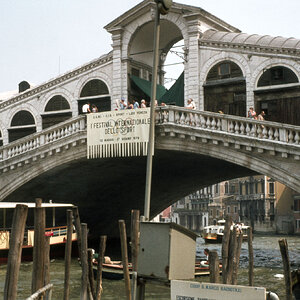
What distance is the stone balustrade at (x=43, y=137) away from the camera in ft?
65.0

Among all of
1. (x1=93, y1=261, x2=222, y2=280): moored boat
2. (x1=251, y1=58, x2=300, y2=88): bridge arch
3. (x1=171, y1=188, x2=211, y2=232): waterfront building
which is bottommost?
(x1=93, y1=261, x2=222, y2=280): moored boat

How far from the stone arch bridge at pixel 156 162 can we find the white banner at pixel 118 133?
1.36ft

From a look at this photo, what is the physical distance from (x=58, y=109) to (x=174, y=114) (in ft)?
24.4

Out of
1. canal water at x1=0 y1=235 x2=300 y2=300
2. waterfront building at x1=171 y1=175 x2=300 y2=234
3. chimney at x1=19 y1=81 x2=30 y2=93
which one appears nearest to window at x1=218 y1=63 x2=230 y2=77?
canal water at x1=0 y1=235 x2=300 y2=300

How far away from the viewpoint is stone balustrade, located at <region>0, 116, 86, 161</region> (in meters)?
19.8

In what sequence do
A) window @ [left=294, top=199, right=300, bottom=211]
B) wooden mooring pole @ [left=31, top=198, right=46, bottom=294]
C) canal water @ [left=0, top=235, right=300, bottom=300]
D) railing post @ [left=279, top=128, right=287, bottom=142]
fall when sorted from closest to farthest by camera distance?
Result: wooden mooring pole @ [left=31, top=198, right=46, bottom=294] → canal water @ [left=0, top=235, right=300, bottom=300] → railing post @ [left=279, top=128, right=287, bottom=142] → window @ [left=294, top=199, right=300, bottom=211]

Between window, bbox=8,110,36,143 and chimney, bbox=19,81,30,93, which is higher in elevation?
chimney, bbox=19,81,30,93

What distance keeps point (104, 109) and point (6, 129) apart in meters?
4.98

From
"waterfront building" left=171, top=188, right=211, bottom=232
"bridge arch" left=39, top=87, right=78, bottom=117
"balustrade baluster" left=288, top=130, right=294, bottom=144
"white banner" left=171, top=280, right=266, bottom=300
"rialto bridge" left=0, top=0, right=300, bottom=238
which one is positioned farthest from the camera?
"waterfront building" left=171, top=188, right=211, bottom=232

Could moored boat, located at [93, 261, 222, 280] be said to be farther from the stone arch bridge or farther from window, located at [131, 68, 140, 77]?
window, located at [131, 68, 140, 77]

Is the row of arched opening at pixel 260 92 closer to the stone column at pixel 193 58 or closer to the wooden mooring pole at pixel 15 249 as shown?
the stone column at pixel 193 58

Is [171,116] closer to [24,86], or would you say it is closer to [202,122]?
[202,122]

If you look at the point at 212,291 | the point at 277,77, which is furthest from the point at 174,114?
the point at 212,291

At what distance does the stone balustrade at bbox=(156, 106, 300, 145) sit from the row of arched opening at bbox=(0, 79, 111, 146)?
487 cm
